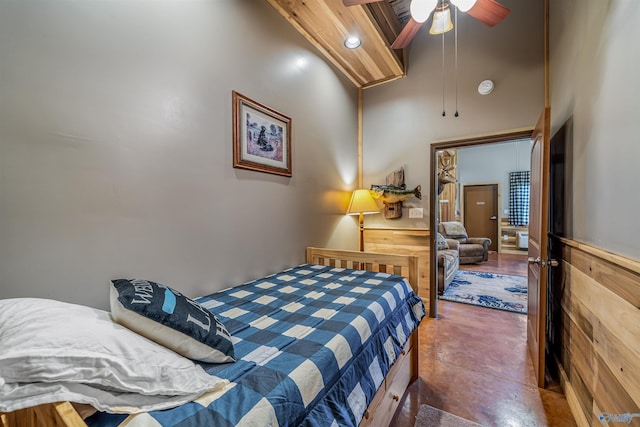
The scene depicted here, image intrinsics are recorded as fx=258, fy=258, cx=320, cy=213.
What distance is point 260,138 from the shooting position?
6.72 ft

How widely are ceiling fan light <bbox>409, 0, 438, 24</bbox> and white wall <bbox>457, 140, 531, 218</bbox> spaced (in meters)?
6.25

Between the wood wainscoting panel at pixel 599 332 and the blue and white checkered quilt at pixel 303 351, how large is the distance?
2.79 ft

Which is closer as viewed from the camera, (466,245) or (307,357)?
(307,357)

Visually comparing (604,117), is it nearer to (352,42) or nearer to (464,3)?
(464,3)

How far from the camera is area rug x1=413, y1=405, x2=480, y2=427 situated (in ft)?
4.82

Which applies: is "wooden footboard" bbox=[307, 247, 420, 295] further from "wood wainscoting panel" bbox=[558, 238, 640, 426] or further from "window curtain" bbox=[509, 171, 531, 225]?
"window curtain" bbox=[509, 171, 531, 225]

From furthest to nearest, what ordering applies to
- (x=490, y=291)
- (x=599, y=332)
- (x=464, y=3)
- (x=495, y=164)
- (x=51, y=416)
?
(x=495, y=164), (x=490, y=291), (x=464, y=3), (x=599, y=332), (x=51, y=416)

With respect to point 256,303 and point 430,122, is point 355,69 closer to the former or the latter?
point 430,122

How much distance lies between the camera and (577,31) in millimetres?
1687

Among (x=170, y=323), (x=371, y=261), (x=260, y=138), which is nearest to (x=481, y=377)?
(x=371, y=261)

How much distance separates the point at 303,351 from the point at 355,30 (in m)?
2.69

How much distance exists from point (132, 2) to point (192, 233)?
4.20ft

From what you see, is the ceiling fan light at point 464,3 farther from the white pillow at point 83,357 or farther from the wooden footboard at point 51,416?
the wooden footboard at point 51,416

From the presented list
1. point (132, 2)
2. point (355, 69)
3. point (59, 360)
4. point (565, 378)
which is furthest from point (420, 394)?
point (355, 69)
